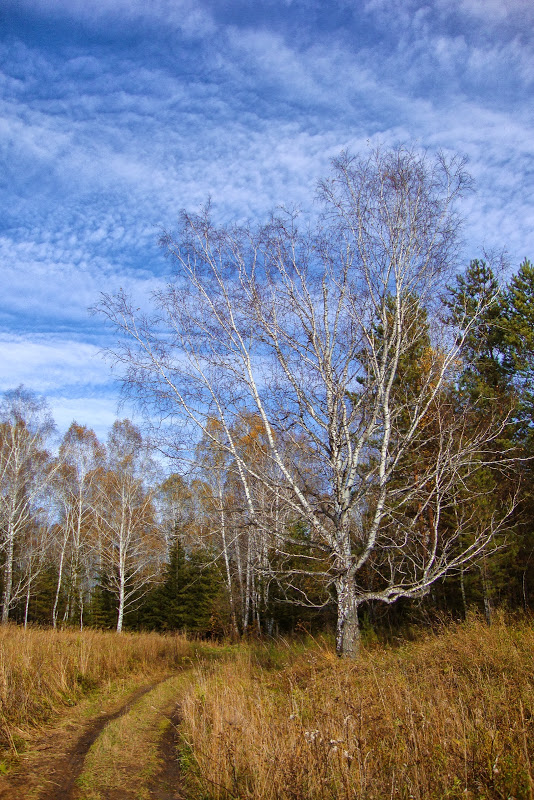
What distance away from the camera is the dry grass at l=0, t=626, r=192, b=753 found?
5660 mm

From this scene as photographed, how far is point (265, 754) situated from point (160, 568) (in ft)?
84.1

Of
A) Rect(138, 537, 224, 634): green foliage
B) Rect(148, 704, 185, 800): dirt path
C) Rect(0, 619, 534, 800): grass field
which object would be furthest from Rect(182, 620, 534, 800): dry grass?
Rect(138, 537, 224, 634): green foliage

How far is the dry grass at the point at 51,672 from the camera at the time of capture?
5.66 meters

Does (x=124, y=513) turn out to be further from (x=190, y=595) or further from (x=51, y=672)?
(x=51, y=672)

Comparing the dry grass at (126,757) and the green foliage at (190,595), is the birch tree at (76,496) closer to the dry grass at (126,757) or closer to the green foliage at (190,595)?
the green foliage at (190,595)

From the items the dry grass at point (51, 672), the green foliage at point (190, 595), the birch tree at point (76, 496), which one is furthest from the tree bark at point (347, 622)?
the birch tree at point (76, 496)

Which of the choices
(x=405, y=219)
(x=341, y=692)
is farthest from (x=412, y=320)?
(x=341, y=692)

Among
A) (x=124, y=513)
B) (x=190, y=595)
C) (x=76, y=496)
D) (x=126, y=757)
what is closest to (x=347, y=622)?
(x=126, y=757)

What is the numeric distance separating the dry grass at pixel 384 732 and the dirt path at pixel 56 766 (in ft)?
3.47

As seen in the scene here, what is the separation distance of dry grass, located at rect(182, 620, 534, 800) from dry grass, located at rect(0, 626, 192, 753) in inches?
76.8

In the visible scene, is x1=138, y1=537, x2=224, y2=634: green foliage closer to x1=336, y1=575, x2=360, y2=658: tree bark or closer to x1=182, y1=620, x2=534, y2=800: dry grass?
x1=336, y1=575, x2=360, y2=658: tree bark

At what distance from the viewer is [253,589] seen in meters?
20.7

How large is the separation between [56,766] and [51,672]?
3.09 meters

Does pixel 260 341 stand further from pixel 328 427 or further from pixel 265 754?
pixel 265 754
